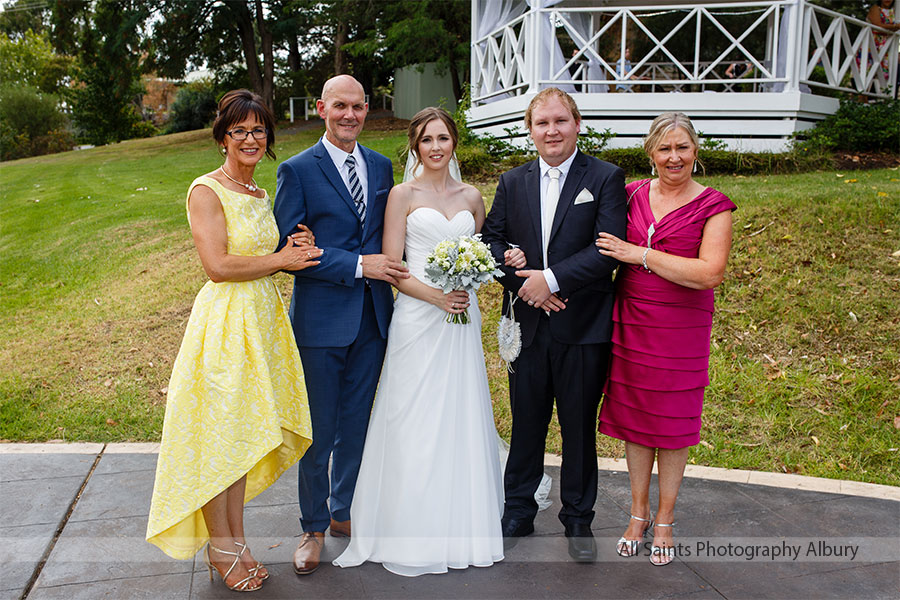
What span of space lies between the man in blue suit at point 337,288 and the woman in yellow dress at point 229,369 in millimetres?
124

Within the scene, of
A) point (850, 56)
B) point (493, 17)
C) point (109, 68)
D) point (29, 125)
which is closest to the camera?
point (850, 56)

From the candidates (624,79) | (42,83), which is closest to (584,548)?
(624,79)

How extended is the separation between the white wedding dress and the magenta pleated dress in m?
0.83

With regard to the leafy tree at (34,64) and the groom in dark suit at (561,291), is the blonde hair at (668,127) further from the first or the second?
the leafy tree at (34,64)

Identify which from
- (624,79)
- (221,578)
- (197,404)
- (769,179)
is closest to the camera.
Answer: (197,404)

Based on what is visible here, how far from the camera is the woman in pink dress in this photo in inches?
144

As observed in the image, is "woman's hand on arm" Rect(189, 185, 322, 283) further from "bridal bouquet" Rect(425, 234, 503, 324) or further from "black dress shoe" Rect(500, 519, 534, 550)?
"black dress shoe" Rect(500, 519, 534, 550)

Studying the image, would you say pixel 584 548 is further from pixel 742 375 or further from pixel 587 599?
pixel 742 375

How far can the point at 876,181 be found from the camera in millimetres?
9242

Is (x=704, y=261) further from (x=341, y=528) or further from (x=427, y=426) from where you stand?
(x=341, y=528)

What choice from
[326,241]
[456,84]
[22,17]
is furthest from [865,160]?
[22,17]

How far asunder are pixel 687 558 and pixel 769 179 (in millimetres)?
7449

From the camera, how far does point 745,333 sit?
662cm

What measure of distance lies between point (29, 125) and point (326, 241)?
36809 mm
